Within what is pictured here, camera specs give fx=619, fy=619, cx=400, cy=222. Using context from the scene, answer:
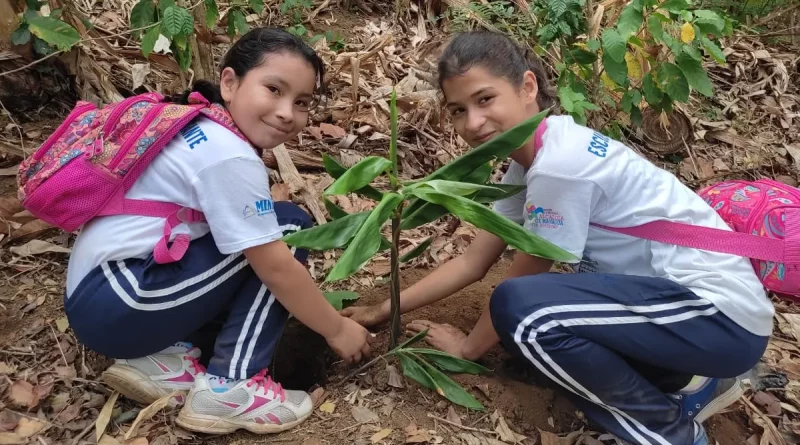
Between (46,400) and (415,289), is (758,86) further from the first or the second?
(46,400)

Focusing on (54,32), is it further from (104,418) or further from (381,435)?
(381,435)

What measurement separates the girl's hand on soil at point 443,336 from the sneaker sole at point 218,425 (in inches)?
19.6

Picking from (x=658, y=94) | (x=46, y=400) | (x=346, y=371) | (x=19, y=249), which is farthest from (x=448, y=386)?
(x=658, y=94)

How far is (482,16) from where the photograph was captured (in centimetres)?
350

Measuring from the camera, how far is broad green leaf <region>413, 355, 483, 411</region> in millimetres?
1747

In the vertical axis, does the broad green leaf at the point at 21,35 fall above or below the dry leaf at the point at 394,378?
above

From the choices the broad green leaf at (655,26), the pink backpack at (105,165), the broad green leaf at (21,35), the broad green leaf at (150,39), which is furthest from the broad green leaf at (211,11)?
the broad green leaf at (655,26)

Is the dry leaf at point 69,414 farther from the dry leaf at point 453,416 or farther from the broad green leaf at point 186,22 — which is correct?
the broad green leaf at point 186,22

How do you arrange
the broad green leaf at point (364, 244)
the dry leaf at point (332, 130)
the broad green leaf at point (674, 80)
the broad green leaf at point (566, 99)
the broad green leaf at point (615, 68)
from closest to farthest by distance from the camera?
the broad green leaf at point (364, 244) < the broad green leaf at point (566, 99) < the broad green leaf at point (615, 68) < the broad green leaf at point (674, 80) < the dry leaf at point (332, 130)

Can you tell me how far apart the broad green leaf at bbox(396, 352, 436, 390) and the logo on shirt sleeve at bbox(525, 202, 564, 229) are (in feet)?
1.73

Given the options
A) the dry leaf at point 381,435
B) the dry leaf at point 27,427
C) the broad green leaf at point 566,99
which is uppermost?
the broad green leaf at point 566,99

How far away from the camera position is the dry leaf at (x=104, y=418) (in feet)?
5.47

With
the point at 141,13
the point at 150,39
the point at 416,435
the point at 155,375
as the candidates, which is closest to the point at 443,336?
the point at 416,435

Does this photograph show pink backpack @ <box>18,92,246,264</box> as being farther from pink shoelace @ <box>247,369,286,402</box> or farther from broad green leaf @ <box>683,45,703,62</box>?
broad green leaf @ <box>683,45,703,62</box>
